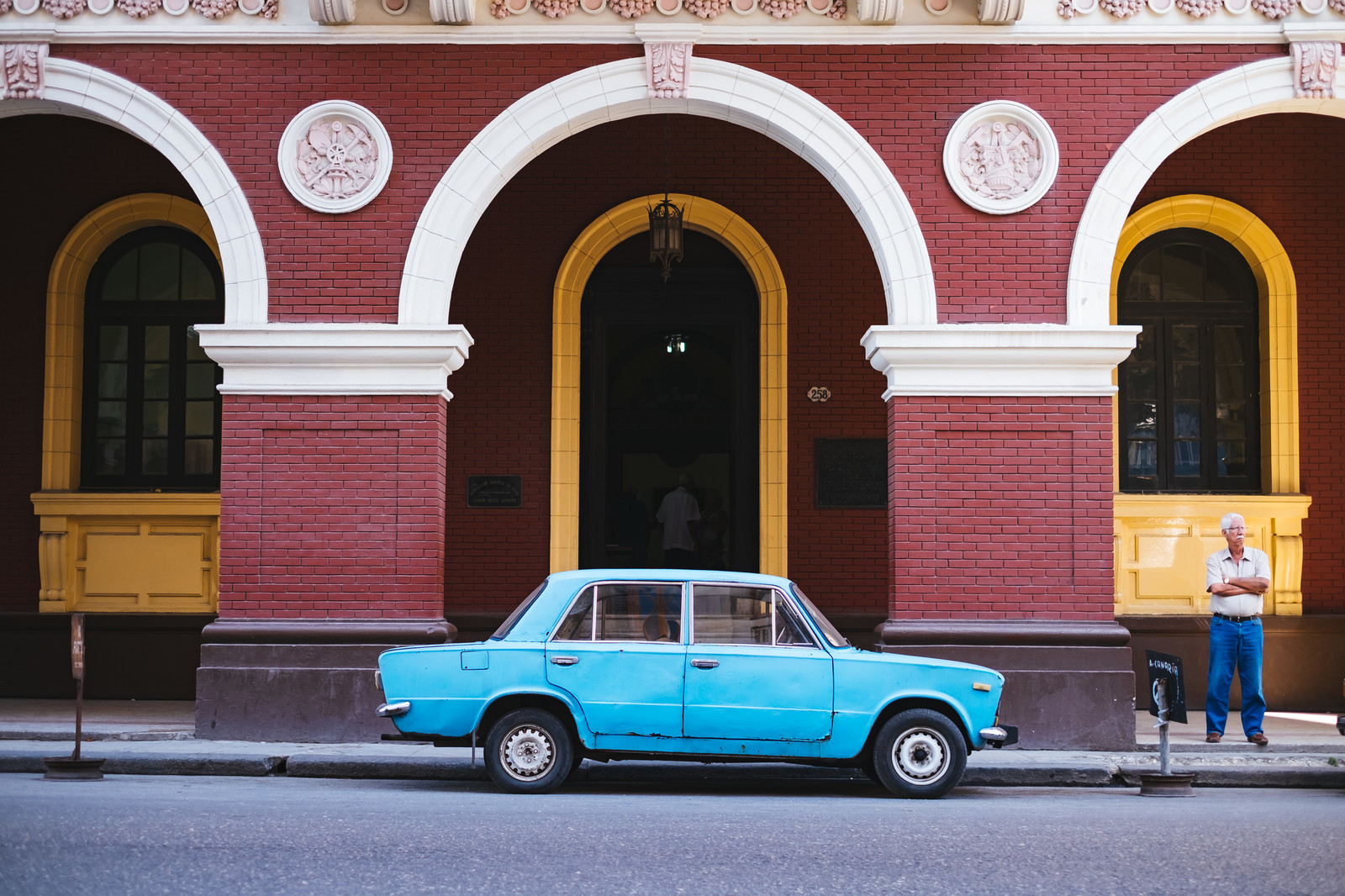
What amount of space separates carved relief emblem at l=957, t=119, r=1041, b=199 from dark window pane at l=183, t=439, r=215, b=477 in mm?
7986

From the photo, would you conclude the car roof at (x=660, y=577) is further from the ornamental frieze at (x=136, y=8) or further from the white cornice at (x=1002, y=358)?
the ornamental frieze at (x=136, y=8)

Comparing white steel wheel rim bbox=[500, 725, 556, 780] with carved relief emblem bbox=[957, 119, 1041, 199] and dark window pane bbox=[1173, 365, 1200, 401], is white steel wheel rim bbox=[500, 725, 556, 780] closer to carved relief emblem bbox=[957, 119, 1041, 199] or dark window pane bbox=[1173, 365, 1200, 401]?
carved relief emblem bbox=[957, 119, 1041, 199]

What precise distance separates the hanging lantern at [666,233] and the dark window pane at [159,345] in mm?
5249

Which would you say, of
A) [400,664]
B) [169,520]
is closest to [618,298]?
[169,520]

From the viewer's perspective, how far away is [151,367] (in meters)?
14.0

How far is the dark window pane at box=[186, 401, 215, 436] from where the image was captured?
545 inches

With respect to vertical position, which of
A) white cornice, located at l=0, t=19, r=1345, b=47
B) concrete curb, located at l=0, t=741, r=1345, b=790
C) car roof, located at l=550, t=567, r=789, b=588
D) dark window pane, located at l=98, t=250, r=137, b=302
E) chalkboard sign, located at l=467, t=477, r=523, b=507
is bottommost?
concrete curb, located at l=0, t=741, r=1345, b=790

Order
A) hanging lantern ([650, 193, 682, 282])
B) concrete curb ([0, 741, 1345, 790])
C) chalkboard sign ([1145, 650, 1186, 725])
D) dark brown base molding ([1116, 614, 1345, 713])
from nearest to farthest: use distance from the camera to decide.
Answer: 1. chalkboard sign ([1145, 650, 1186, 725])
2. concrete curb ([0, 741, 1345, 790])
3. hanging lantern ([650, 193, 682, 282])
4. dark brown base molding ([1116, 614, 1345, 713])

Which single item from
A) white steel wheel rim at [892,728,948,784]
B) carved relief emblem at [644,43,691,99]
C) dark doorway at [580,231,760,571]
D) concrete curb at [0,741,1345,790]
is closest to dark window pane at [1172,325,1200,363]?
dark doorway at [580,231,760,571]

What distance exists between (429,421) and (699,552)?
402 centimetres

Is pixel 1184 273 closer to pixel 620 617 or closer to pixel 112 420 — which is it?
pixel 620 617

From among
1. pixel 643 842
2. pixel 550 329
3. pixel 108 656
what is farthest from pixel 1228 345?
pixel 108 656

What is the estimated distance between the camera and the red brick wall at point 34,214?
13562mm

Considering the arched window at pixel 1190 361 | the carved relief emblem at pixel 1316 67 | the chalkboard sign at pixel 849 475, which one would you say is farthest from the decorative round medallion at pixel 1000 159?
the chalkboard sign at pixel 849 475
